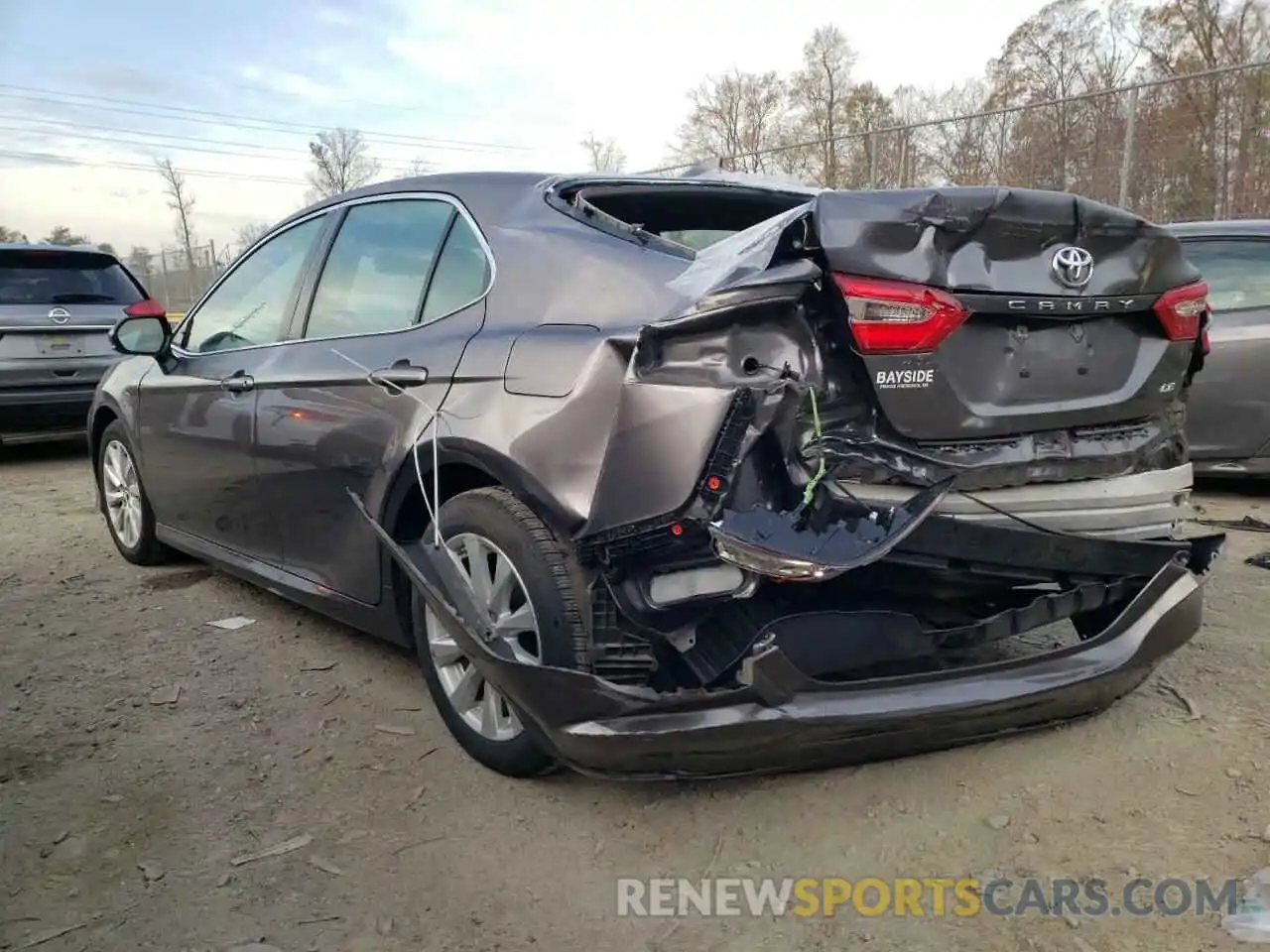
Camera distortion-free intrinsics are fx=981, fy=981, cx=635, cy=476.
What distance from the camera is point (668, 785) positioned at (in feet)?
8.82

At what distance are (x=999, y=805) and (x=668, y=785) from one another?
2.80 feet

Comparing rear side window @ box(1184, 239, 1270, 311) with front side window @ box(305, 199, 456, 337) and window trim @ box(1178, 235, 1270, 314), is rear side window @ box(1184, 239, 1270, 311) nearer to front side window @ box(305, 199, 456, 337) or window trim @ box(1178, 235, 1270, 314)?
window trim @ box(1178, 235, 1270, 314)

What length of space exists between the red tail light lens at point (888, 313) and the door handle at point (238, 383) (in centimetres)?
245

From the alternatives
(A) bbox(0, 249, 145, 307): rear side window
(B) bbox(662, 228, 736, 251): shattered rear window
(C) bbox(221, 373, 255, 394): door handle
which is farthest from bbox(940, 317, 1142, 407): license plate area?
(A) bbox(0, 249, 145, 307): rear side window

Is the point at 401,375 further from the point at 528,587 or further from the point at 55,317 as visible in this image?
the point at 55,317

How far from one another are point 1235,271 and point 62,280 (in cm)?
875

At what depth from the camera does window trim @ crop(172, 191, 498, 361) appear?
9.65 ft

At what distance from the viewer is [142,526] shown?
4906mm

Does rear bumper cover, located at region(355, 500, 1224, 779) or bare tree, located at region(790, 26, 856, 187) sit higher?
bare tree, located at region(790, 26, 856, 187)

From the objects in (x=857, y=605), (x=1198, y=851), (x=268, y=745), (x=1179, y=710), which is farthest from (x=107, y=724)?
(x=1179, y=710)

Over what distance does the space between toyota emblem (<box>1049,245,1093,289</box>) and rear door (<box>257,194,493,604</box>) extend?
1.53 meters

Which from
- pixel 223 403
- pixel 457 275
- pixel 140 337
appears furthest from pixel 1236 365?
pixel 140 337

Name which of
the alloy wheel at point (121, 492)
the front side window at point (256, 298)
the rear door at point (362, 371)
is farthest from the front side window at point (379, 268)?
the alloy wheel at point (121, 492)

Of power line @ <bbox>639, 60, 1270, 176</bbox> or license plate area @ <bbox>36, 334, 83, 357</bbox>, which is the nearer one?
license plate area @ <bbox>36, 334, 83, 357</bbox>
